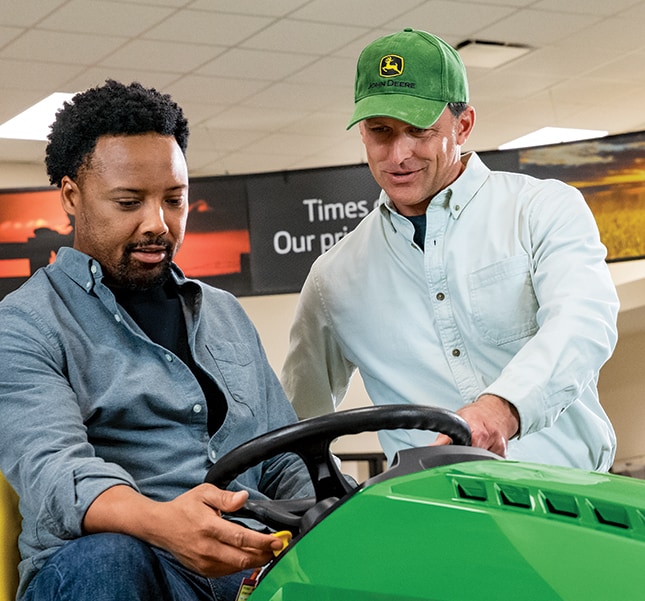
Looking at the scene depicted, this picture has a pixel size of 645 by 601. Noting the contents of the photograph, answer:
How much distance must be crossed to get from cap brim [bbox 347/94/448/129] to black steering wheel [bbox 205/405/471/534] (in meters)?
0.95

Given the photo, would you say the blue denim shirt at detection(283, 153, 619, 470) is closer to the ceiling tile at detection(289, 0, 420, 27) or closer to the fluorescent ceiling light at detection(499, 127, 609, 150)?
the ceiling tile at detection(289, 0, 420, 27)

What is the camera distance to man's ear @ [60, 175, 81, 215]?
77.3 inches

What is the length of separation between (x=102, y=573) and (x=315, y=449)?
1.13 ft

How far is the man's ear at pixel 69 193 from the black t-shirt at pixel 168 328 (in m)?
0.17

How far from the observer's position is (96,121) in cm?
195

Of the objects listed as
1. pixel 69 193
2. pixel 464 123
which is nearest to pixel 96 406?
pixel 69 193

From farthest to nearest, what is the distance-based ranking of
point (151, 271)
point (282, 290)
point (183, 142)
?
point (282, 290) < point (183, 142) < point (151, 271)

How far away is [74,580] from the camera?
1503mm

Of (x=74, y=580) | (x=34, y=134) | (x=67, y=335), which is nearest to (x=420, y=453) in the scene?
(x=74, y=580)

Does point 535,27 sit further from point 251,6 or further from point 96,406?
point 96,406

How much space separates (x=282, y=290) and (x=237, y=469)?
13.6 feet

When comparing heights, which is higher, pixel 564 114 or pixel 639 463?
pixel 564 114

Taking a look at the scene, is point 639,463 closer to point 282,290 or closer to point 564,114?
point 564,114

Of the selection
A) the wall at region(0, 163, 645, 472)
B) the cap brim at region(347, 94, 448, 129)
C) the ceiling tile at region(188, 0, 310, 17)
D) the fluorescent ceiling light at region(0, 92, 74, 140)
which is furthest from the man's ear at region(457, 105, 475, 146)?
the wall at region(0, 163, 645, 472)
